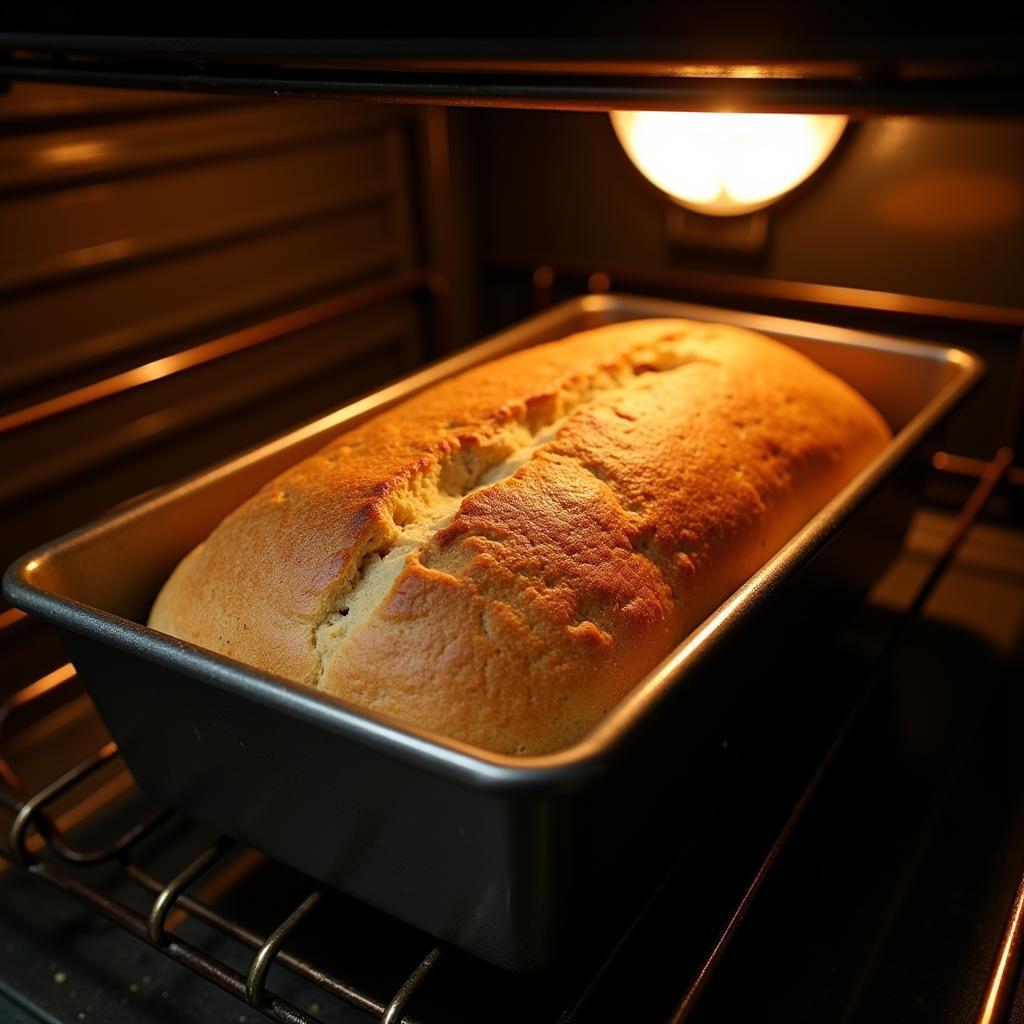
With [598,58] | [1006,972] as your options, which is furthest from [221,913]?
[598,58]

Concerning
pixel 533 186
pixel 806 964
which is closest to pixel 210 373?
pixel 533 186

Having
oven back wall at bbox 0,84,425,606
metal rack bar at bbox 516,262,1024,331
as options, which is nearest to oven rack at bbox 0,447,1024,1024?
oven back wall at bbox 0,84,425,606

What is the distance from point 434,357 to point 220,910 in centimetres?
82

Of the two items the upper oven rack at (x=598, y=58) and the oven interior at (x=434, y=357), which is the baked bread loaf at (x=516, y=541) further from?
the upper oven rack at (x=598, y=58)

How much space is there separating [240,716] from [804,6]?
49 cm

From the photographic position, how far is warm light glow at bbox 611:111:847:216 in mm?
1130

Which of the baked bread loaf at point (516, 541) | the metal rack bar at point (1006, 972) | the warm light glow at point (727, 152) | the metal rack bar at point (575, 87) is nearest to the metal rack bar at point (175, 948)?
the baked bread loaf at point (516, 541)

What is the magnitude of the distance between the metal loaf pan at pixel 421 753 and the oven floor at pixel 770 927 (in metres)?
0.07

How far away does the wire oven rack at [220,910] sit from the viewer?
23.5 inches

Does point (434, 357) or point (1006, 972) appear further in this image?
point (434, 357)

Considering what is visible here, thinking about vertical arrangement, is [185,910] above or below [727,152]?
below

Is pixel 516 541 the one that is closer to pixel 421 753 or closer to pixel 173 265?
pixel 421 753

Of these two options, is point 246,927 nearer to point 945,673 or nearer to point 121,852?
point 121,852

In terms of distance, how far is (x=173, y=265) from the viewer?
3.92 feet
